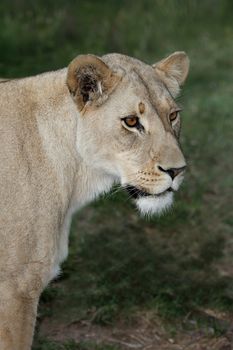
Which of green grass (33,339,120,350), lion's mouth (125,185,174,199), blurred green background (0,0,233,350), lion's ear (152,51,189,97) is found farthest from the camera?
blurred green background (0,0,233,350)

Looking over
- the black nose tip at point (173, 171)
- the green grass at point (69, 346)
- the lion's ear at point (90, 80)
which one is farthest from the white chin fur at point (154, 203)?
the green grass at point (69, 346)

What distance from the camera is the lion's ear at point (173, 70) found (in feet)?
14.8

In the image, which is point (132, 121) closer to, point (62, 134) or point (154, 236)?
point (62, 134)

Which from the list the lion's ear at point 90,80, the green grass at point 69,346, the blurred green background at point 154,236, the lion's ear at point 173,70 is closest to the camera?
the lion's ear at point 90,80

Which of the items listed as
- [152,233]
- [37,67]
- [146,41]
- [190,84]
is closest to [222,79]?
[190,84]

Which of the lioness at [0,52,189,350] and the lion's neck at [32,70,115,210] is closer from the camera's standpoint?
the lioness at [0,52,189,350]

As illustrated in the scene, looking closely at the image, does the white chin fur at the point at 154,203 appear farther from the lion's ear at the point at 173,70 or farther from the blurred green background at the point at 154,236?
the blurred green background at the point at 154,236

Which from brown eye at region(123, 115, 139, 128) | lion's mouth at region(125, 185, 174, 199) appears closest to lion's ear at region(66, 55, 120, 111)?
brown eye at region(123, 115, 139, 128)

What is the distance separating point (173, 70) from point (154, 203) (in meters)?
0.70

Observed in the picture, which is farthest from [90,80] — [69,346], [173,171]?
[69,346]

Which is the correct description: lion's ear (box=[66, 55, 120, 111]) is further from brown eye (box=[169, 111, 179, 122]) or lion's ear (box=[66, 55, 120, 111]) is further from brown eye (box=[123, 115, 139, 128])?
brown eye (box=[169, 111, 179, 122])

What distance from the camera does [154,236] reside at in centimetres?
629

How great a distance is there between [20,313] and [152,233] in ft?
7.57

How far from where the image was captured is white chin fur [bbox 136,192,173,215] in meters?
4.26
